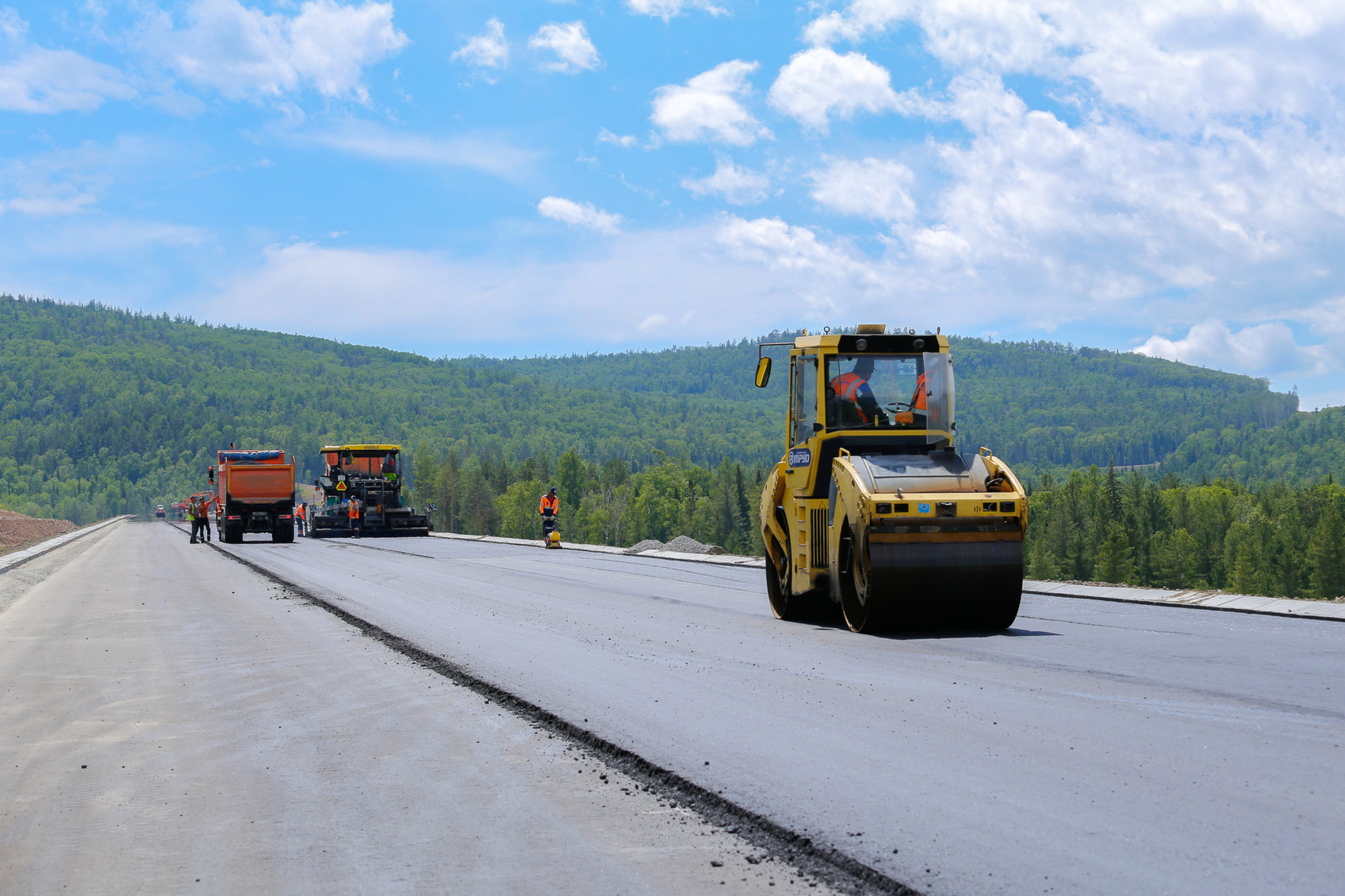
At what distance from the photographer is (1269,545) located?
336ft

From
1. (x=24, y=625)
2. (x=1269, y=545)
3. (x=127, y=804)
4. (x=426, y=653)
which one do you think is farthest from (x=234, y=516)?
(x=1269, y=545)

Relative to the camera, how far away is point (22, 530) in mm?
68562

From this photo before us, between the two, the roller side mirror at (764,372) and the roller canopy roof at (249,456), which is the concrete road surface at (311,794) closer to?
the roller side mirror at (764,372)

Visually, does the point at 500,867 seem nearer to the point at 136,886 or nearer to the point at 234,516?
the point at 136,886

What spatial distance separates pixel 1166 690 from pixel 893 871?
474 centimetres

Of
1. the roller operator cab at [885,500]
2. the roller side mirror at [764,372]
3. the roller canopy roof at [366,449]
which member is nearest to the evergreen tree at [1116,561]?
the roller canopy roof at [366,449]

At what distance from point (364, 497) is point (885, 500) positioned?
43.0m

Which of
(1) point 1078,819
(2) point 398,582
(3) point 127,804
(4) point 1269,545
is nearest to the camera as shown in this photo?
(1) point 1078,819

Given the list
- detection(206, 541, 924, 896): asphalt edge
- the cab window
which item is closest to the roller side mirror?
the cab window

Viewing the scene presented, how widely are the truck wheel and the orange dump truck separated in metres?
37.9

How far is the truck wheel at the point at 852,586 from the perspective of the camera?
39.8 feet

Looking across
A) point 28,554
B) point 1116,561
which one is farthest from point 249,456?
point 1116,561

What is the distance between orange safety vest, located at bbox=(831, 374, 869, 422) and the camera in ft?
44.5

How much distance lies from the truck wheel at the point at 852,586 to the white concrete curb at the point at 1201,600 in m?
5.29
